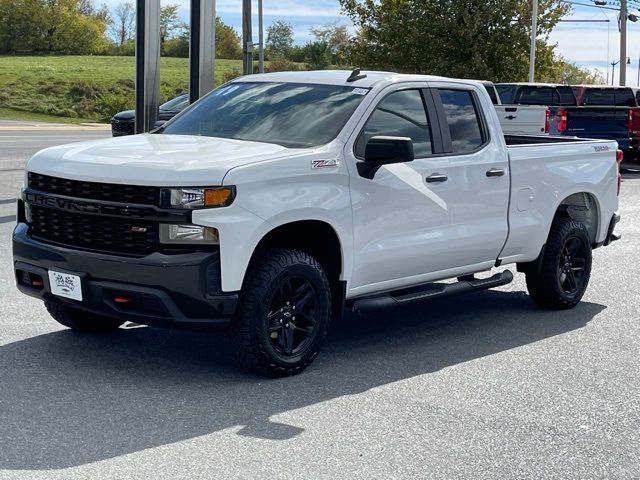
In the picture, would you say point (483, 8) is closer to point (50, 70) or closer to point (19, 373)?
point (50, 70)

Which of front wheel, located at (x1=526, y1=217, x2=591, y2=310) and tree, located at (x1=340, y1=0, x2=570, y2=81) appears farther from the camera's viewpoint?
tree, located at (x1=340, y1=0, x2=570, y2=81)

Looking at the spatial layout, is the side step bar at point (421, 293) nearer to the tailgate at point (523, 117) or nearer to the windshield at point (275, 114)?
the windshield at point (275, 114)

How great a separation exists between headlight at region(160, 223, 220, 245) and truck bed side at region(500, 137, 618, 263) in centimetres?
295

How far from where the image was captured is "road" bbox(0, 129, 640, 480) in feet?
16.4

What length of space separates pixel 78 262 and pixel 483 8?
141 feet

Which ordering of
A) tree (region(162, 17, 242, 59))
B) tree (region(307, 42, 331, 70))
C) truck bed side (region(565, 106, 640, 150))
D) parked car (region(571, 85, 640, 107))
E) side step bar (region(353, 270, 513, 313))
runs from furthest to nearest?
tree (region(162, 17, 242, 59)), tree (region(307, 42, 331, 70)), parked car (region(571, 85, 640, 107)), truck bed side (region(565, 106, 640, 150)), side step bar (region(353, 270, 513, 313))

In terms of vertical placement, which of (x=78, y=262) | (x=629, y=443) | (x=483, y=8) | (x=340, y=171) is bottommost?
(x=629, y=443)

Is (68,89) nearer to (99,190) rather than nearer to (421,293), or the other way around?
(421,293)

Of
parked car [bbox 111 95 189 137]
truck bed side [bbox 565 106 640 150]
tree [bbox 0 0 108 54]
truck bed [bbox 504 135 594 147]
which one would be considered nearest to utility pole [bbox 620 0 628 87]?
truck bed side [bbox 565 106 640 150]

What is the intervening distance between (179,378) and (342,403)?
103 cm

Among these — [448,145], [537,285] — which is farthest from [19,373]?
[537,285]

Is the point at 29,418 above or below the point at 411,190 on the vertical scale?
below

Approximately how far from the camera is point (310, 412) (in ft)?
19.0

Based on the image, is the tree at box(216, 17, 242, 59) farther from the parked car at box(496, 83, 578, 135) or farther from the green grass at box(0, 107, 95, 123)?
the parked car at box(496, 83, 578, 135)
